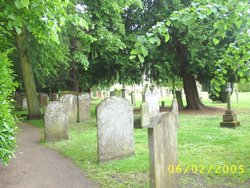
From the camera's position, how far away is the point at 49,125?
9.38 m

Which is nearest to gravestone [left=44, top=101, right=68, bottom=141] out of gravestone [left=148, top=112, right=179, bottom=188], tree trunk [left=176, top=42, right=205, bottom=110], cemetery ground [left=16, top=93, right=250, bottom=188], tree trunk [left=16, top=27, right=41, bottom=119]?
cemetery ground [left=16, top=93, right=250, bottom=188]

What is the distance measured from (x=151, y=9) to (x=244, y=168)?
48.4ft

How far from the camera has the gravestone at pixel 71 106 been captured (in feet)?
45.5

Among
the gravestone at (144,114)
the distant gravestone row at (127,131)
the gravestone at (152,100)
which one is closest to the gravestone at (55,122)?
the distant gravestone row at (127,131)

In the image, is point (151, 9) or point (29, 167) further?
point (151, 9)

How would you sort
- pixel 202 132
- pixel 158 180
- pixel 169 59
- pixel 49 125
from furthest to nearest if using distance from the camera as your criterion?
pixel 169 59 < pixel 202 132 < pixel 49 125 < pixel 158 180

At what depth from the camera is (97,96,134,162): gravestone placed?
6844mm

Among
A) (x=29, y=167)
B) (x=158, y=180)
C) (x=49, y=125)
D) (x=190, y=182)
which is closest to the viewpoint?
(x=158, y=180)

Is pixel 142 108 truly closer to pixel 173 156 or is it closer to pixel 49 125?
pixel 49 125

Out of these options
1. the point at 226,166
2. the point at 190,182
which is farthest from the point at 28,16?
the point at 226,166

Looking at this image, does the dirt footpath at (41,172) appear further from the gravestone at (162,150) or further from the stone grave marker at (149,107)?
the stone grave marker at (149,107)

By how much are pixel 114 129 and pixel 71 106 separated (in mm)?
7452

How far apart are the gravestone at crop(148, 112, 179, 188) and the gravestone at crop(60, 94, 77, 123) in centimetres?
967

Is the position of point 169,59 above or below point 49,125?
above
